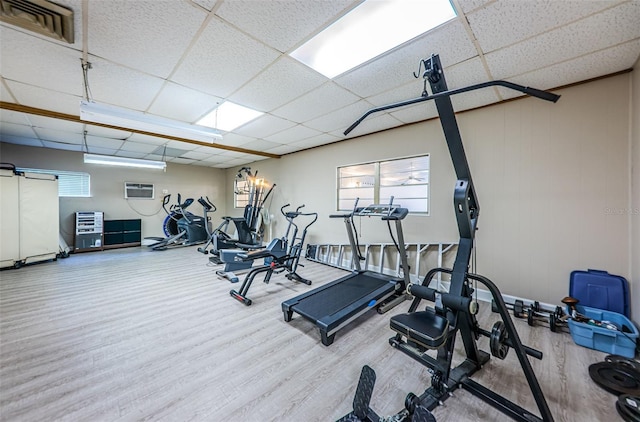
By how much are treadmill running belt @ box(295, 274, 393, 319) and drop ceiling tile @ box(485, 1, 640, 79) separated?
2.71 m

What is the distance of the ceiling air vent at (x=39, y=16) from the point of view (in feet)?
4.91

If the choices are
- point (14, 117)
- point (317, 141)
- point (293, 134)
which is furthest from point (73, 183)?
point (317, 141)

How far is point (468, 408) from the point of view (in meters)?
1.49

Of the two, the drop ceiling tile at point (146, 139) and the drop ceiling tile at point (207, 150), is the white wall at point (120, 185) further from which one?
the drop ceiling tile at point (146, 139)

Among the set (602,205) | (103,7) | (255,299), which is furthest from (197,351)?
(602,205)

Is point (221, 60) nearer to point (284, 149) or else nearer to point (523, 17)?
point (523, 17)

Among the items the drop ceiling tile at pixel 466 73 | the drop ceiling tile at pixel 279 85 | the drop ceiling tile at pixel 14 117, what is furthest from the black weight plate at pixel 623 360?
the drop ceiling tile at pixel 14 117

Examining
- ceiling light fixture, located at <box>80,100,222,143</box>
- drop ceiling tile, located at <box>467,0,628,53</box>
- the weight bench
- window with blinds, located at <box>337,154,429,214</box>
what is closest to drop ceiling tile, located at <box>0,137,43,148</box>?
ceiling light fixture, located at <box>80,100,222,143</box>

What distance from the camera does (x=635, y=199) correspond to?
218cm

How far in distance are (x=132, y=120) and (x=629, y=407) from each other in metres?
4.81

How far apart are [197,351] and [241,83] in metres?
2.73

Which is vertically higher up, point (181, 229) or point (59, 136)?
point (59, 136)

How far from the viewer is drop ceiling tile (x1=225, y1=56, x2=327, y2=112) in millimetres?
2293

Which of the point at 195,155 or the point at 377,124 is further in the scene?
the point at 195,155
